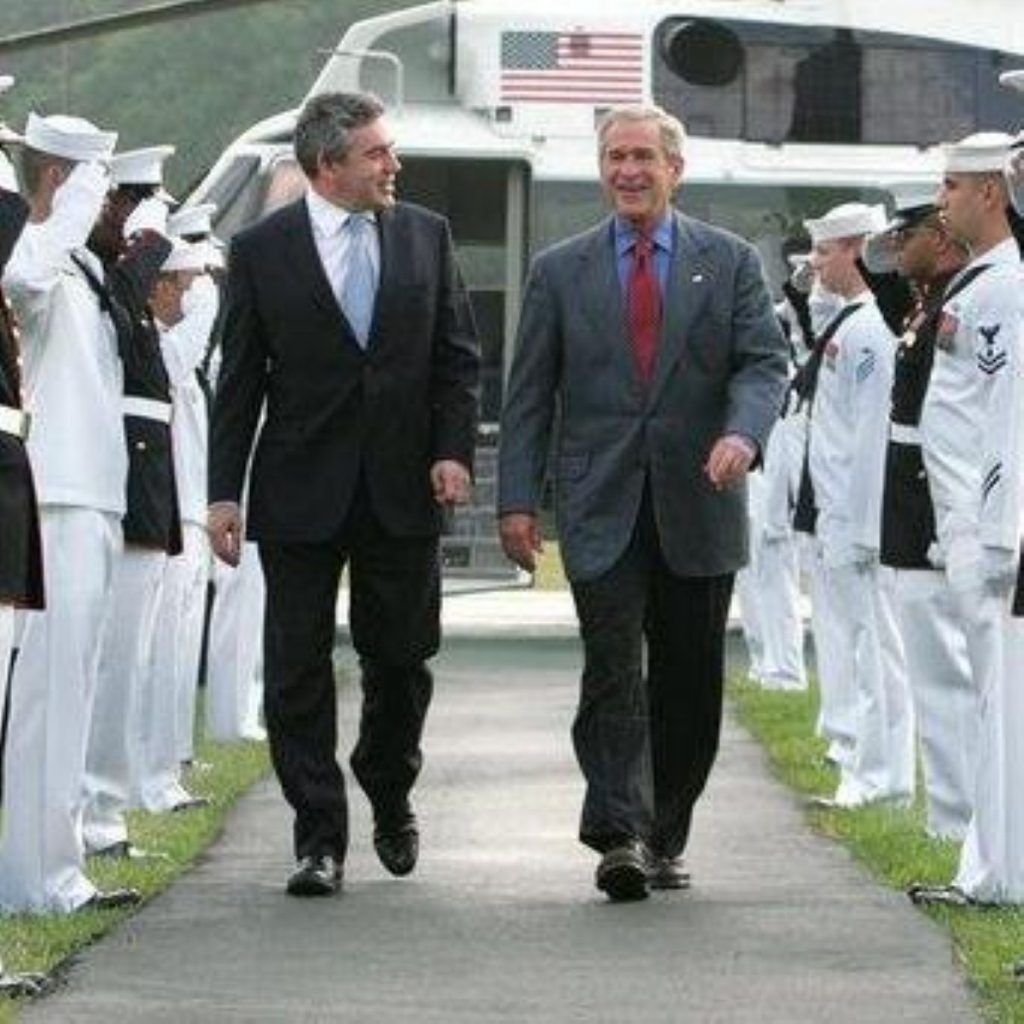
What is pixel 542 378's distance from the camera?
44.4 feet

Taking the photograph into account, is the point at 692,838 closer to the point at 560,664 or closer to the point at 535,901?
the point at 535,901

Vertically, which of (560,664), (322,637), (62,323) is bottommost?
(560,664)

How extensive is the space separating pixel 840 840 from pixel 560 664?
1021cm

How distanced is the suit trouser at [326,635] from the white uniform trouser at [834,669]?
377cm

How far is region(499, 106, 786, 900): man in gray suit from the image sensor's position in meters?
13.4

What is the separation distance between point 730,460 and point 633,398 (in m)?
0.40

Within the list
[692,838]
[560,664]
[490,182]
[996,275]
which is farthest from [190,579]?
[490,182]

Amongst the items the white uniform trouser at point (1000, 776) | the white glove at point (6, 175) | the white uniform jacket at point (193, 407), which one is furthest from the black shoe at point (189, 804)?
the white glove at point (6, 175)

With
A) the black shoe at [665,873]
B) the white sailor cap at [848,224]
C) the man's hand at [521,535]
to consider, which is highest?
the white sailor cap at [848,224]

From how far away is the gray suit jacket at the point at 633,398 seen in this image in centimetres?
1339

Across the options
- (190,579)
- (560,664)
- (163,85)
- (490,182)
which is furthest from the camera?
(163,85)

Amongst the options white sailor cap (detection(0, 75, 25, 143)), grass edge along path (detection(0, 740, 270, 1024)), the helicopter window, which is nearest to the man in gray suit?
grass edge along path (detection(0, 740, 270, 1024))

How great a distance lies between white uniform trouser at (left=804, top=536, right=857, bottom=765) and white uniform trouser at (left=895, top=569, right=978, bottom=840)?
8.54ft

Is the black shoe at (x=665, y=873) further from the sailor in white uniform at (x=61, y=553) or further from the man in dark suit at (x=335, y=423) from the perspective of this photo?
the sailor in white uniform at (x=61, y=553)
